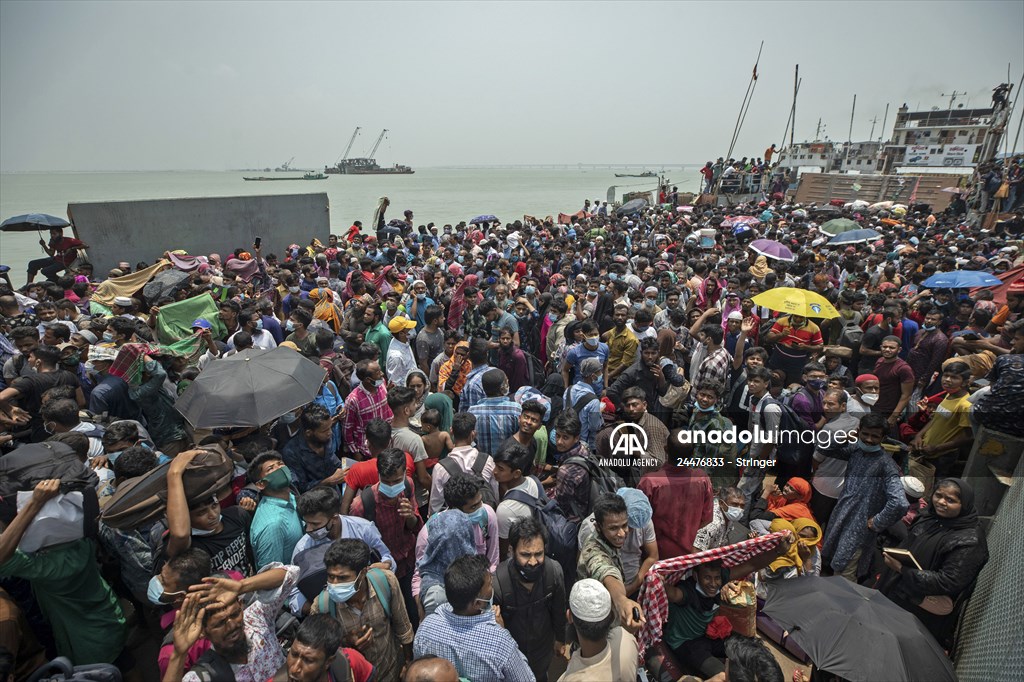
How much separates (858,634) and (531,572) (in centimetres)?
158

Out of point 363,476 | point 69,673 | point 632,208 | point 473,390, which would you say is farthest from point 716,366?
point 632,208

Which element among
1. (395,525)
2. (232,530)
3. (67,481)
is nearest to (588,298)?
(395,525)

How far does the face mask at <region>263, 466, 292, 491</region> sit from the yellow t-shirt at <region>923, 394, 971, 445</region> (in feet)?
17.2

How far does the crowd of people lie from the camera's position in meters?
2.27

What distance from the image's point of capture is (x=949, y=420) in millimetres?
4254

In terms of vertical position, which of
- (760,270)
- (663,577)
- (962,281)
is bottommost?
(663,577)

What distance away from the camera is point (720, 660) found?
2881 millimetres

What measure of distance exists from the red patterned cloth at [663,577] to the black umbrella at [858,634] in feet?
0.97

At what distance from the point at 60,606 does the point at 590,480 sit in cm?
316

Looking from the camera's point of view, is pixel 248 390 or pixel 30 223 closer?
pixel 248 390

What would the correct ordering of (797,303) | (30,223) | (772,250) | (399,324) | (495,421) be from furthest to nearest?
(30,223)
(772,250)
(797,303)
(399,324)
(495,421)

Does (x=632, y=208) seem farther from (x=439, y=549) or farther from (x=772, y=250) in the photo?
(x=439, y=549)

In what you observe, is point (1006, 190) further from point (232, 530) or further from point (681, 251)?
point (232, 530)

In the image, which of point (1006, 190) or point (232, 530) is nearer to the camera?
point (232, 530)
